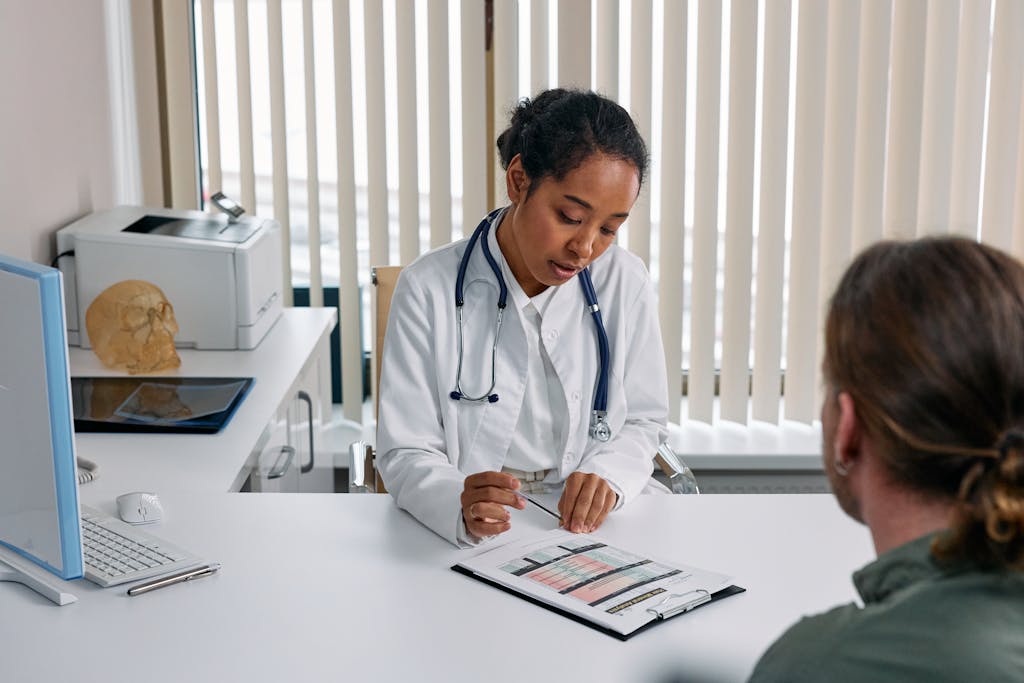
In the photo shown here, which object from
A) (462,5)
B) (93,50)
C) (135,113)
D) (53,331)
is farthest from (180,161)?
(53,331)

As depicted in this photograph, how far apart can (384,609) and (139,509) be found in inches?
18.3

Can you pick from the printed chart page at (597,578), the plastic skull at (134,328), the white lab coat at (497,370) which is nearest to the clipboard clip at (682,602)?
the printed chart page at (597,578)

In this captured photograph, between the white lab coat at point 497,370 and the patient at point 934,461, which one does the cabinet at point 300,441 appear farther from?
the patient at point 934,461

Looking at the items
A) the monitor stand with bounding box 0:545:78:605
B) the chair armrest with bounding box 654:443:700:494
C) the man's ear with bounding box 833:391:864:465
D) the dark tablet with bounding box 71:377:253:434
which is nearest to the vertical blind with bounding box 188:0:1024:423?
the dark tablet with bounding box 71:377:253:434

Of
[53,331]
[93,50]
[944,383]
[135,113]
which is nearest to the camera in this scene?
[944,383]

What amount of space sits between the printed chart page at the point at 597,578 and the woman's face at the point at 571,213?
1.53 feet

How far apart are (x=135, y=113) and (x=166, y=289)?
28.3 inches

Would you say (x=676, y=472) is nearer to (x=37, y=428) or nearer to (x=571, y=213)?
(x=571, y=213)

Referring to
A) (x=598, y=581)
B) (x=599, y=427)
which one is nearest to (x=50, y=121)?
(x=599, y=427)

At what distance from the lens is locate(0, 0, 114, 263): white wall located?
7.66 ft

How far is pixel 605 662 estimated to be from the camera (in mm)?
1191

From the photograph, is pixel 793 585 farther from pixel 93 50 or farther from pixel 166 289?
pixel 93 50

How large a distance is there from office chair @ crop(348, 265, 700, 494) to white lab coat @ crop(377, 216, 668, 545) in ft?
0.38

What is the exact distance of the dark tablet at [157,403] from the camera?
6.60 feet
